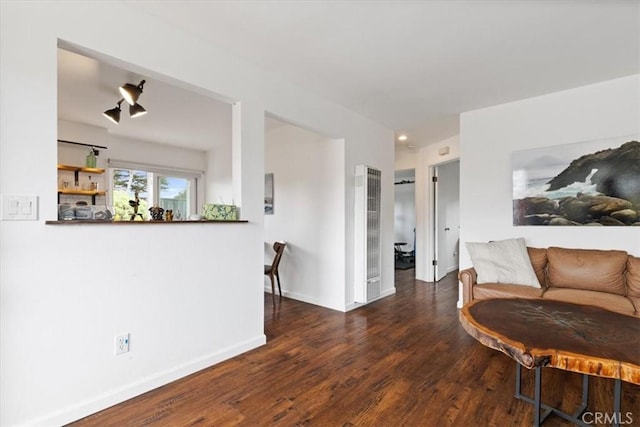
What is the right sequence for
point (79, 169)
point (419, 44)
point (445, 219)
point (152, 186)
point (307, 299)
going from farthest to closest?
point (445, 219)
point (152, 186)
point (79, 169)
point (307, 299)
point (419, 44)

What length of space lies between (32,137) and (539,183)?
4407mm

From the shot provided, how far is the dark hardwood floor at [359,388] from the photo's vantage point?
177cm

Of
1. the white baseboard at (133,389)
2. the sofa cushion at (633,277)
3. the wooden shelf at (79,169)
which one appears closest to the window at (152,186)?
the wooden shelf at (79,169)

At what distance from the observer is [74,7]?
5.80 feet

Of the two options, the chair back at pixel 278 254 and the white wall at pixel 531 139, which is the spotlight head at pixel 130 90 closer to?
the chair back at pixel 278 254

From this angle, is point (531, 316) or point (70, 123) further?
point (70, 123)

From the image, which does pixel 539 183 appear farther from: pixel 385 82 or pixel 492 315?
pixel 492 315

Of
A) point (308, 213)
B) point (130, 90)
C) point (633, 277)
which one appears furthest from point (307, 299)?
point (633, 277)

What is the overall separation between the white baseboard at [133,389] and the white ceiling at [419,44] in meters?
2.48

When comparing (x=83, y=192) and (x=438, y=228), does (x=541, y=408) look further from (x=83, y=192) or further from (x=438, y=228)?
(x=83, y=192)

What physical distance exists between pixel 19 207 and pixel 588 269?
441 cm

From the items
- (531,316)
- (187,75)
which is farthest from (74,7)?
(531,316)

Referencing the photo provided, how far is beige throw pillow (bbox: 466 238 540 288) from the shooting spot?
3.05 m

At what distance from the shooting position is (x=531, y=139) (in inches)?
137
